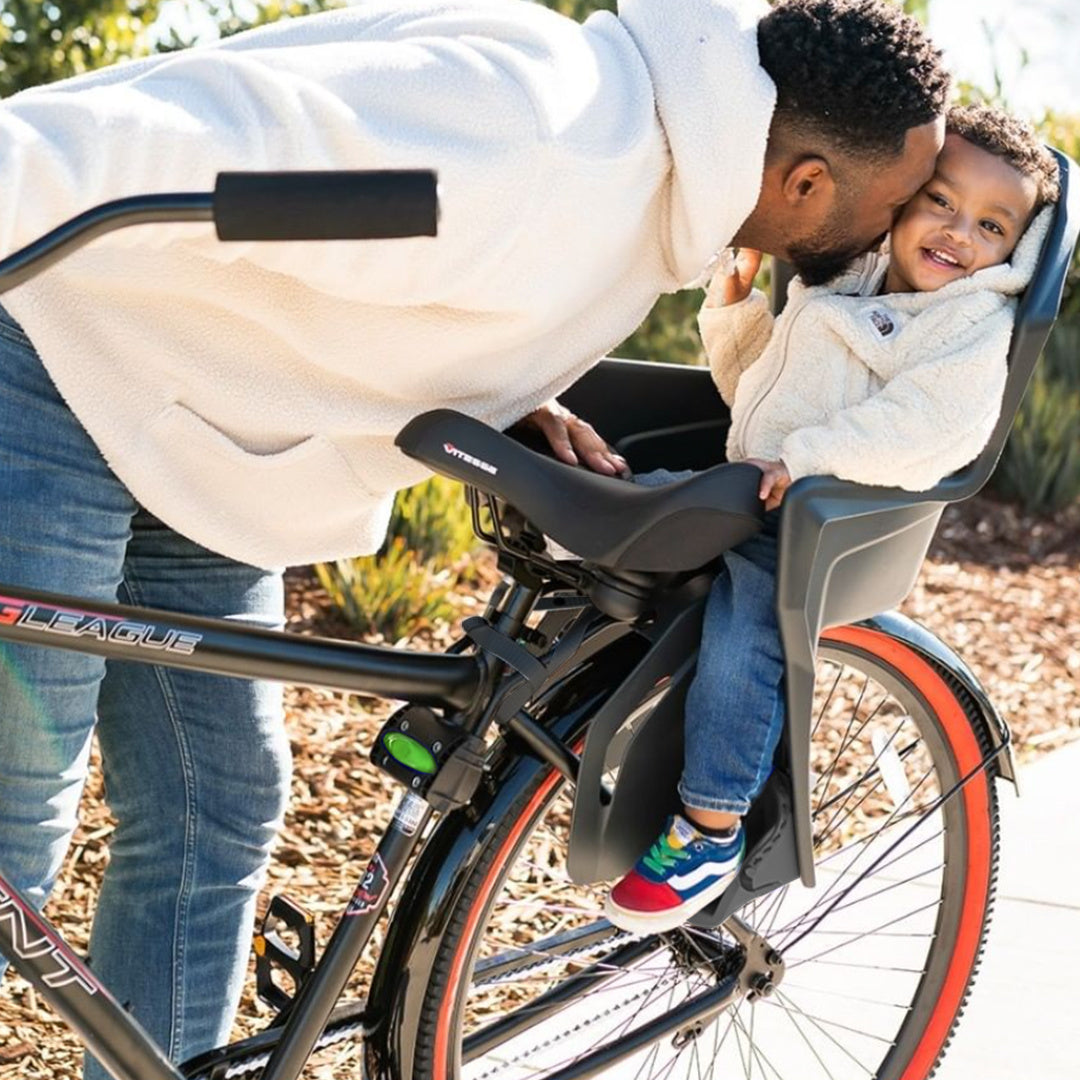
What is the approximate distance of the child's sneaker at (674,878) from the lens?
2086 mm

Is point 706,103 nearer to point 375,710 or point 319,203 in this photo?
point 319,203

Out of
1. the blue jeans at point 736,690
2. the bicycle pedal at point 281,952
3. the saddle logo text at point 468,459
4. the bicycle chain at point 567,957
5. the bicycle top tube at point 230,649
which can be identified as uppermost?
the saddle logo text at point 468,459

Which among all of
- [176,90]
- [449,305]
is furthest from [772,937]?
[176,90]

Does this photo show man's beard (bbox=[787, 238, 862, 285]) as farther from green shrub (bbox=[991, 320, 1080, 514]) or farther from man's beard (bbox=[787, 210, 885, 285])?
green shrub (bbox=[991, 320, 1080, 514])

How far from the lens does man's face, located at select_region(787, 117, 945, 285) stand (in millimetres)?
1965

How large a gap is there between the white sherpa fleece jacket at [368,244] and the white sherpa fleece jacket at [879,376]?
269 mm

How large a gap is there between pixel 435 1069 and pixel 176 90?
1.19 m

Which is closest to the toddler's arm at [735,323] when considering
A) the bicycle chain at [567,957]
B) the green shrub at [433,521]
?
the bicycle chain at [567,957]

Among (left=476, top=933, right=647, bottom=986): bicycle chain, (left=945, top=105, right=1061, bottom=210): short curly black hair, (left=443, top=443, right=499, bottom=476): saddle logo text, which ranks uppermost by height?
(left=945, top=105, right=1061, bottom=210): short curly black hair

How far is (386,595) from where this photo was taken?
432 cm

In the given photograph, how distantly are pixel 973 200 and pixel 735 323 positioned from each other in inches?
15.4

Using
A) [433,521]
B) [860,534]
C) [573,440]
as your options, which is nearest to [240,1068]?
[573,440]

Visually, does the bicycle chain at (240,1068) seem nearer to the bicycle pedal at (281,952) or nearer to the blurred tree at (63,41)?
the bicycle pedal at (281,952)

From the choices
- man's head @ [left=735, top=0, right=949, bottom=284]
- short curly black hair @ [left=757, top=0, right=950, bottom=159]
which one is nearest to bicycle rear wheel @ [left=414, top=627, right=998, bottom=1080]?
man's head @ [left=735, top=0, right=949, bottom=284]
